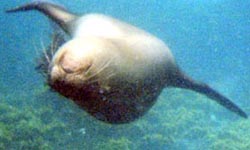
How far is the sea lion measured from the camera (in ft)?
8.13

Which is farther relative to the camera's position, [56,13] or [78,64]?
[56,13]

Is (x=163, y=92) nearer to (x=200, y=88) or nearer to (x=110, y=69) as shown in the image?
(x=200, y=88)

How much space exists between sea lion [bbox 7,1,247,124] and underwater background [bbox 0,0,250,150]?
47cm

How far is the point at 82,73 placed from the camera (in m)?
2.46

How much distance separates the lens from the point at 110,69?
8.49 feet

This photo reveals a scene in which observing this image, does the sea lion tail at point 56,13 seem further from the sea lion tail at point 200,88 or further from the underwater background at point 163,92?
the sea lion tail at point 200,88

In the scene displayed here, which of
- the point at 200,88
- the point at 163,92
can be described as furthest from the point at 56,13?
the point at 163,92

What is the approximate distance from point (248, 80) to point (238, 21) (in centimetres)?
1398

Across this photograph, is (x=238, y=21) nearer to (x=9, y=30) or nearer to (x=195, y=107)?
(x=9, y=30)

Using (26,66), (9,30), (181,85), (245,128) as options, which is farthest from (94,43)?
(9,30)

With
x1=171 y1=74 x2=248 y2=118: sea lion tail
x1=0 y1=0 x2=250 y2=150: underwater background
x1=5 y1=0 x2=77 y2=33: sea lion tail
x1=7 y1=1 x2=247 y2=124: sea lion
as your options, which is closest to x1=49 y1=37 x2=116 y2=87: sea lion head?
x1=7 y1=1 x2=247 y2=124: sea lion

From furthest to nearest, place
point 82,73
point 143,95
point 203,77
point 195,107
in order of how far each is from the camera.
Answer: point 203,77, point 195,107, point 143,95, point 82,73

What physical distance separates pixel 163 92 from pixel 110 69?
47.2ft

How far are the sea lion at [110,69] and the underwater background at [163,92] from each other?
0.47 meters
